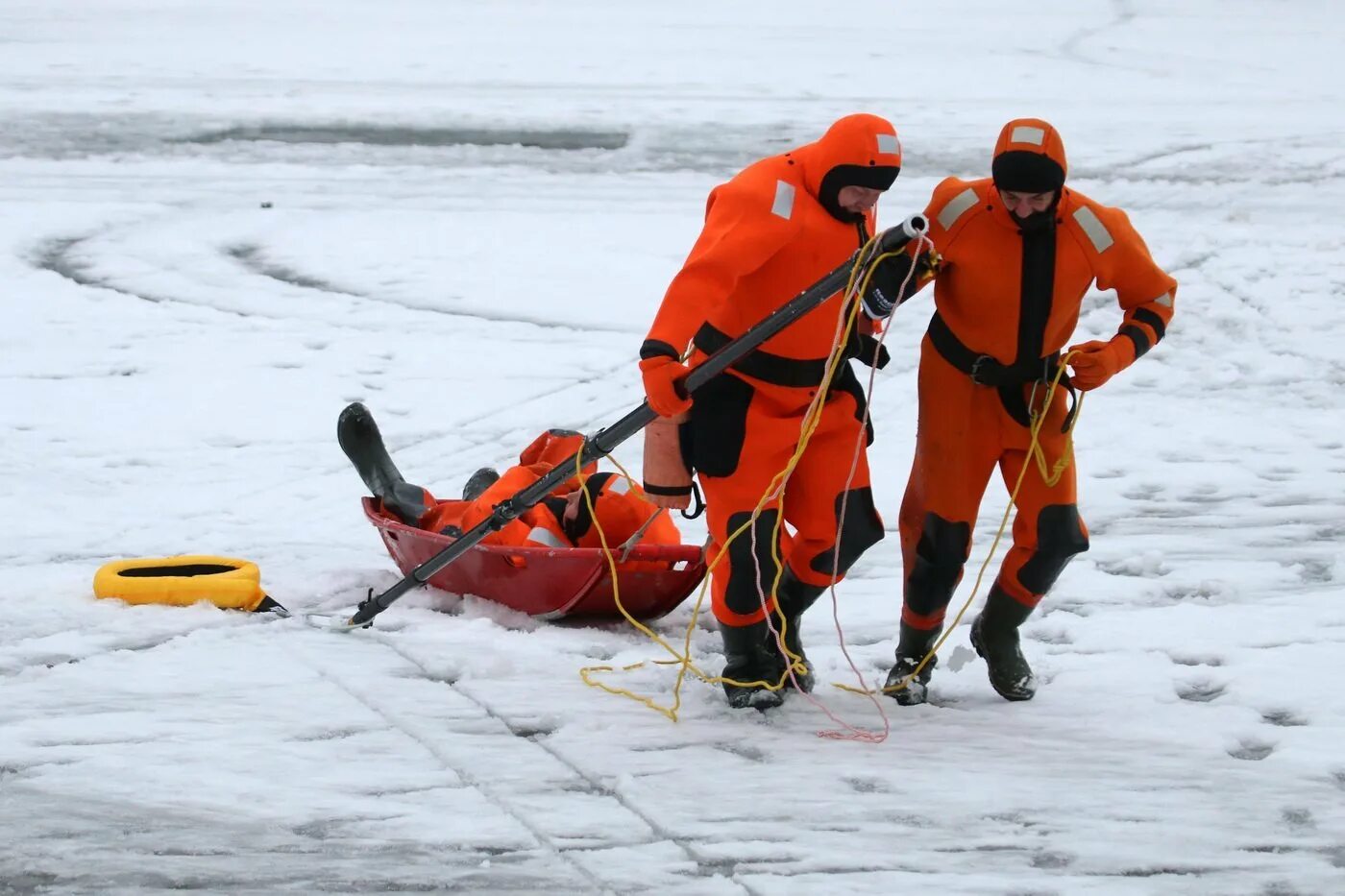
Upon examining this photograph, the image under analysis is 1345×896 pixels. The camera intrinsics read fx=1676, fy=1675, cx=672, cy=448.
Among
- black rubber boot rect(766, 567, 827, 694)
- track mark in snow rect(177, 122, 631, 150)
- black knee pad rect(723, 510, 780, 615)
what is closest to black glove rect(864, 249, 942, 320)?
black knee pad rect(723, 510, 780, 615)

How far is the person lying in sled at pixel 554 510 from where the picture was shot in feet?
18.3

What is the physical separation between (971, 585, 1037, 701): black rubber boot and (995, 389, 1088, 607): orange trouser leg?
55 mm

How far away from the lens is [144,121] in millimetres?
A: 13625

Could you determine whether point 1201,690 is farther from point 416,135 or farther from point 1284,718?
point 416,135

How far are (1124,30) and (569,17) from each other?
6.33 metres

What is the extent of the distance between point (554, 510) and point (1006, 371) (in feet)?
6.24

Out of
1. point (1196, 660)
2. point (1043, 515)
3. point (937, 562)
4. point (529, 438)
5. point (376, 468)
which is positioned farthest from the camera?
point (529, 438)

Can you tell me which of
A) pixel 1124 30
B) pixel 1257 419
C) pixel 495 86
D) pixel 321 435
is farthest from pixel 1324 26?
pixel 321 435

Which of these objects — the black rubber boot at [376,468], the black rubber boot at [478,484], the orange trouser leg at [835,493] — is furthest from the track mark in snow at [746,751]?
the black rubber boot at [478,484]

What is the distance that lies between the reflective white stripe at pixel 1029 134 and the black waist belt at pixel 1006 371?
56 cm

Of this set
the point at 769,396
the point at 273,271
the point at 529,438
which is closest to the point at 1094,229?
the point at 769,396

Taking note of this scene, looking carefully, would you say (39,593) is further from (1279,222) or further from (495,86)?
(495,86)

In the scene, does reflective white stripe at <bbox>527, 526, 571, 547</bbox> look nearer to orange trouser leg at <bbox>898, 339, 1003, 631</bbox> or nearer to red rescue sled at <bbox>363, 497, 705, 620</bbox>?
red rescue sled at <bbox>363, 497, 705, 620</bbox>

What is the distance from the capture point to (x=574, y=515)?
564cm
